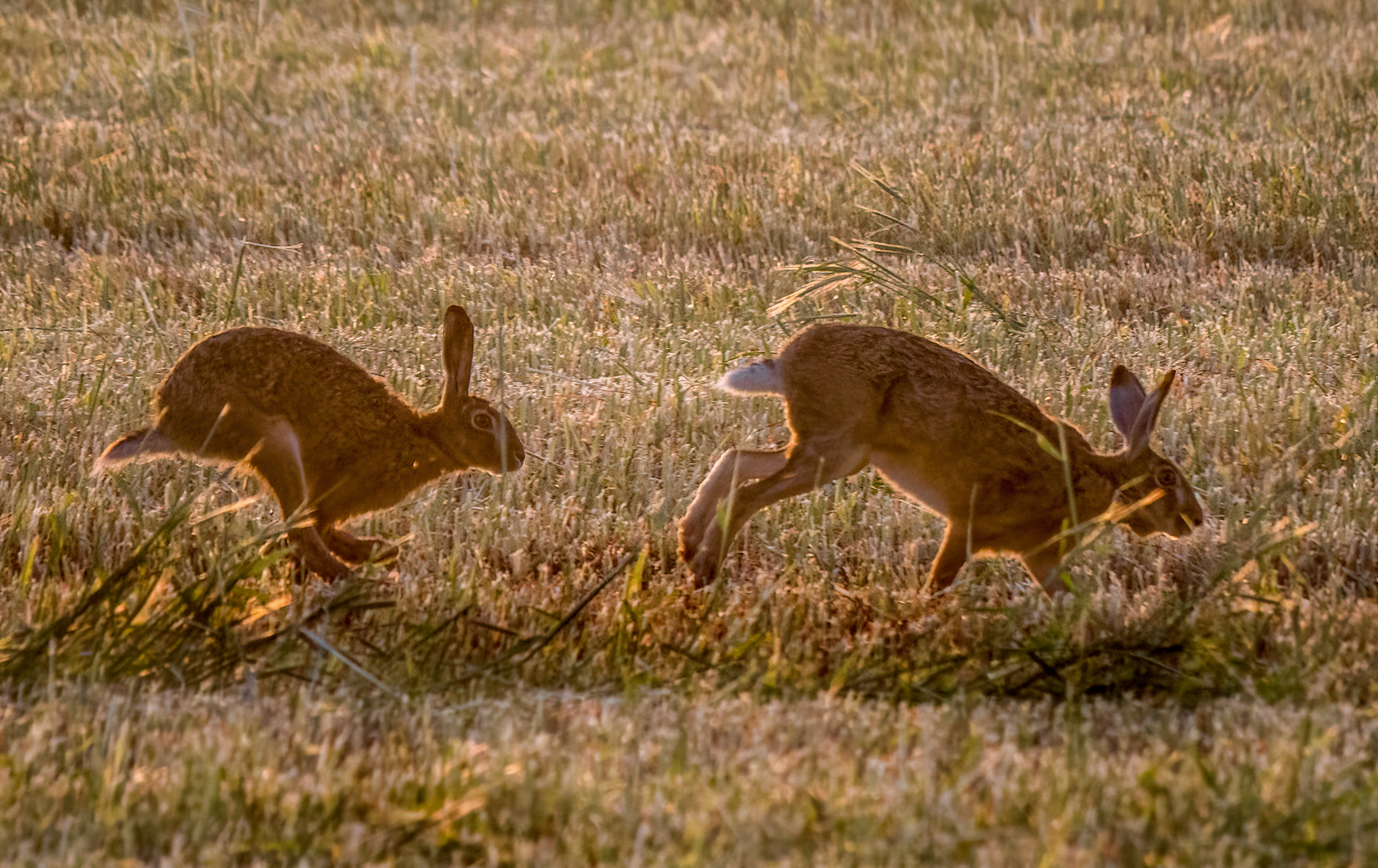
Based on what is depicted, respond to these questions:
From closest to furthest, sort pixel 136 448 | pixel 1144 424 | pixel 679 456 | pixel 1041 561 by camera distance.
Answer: pixel 136 448
pixel 1144 424
pixel 1041 561
pixel 679 456

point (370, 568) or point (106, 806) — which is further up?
point (106, 806)

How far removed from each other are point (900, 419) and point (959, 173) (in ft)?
16.5

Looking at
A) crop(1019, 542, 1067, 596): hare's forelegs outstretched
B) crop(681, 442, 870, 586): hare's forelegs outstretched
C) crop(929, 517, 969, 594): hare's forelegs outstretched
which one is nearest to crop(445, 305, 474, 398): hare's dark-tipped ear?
crop(681, 442, 870, 586): hare's forelegs outstretched

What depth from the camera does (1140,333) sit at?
6625 millimetres

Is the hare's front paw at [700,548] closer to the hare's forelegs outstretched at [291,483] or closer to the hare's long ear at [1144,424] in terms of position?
the hare's forelegs outstretched at [291,483]

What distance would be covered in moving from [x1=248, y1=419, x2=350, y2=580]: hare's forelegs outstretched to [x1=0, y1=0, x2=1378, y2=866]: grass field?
0.15m

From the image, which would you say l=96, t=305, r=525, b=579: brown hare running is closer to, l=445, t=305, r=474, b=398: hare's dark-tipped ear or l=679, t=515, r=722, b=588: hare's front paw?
l=445, t=305, r=474, b=398: hare's dark-tipped ear

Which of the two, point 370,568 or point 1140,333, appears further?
point 1140,333

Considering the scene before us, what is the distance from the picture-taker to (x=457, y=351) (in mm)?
4695

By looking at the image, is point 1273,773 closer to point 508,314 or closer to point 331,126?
point 508,314

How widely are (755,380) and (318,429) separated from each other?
54.4 inches

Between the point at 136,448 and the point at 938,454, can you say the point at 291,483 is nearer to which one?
the point at 136,448

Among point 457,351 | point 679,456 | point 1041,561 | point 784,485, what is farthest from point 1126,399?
point 457,351

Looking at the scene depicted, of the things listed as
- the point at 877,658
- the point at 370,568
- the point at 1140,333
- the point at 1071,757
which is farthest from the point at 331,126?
the point at 1071,757
